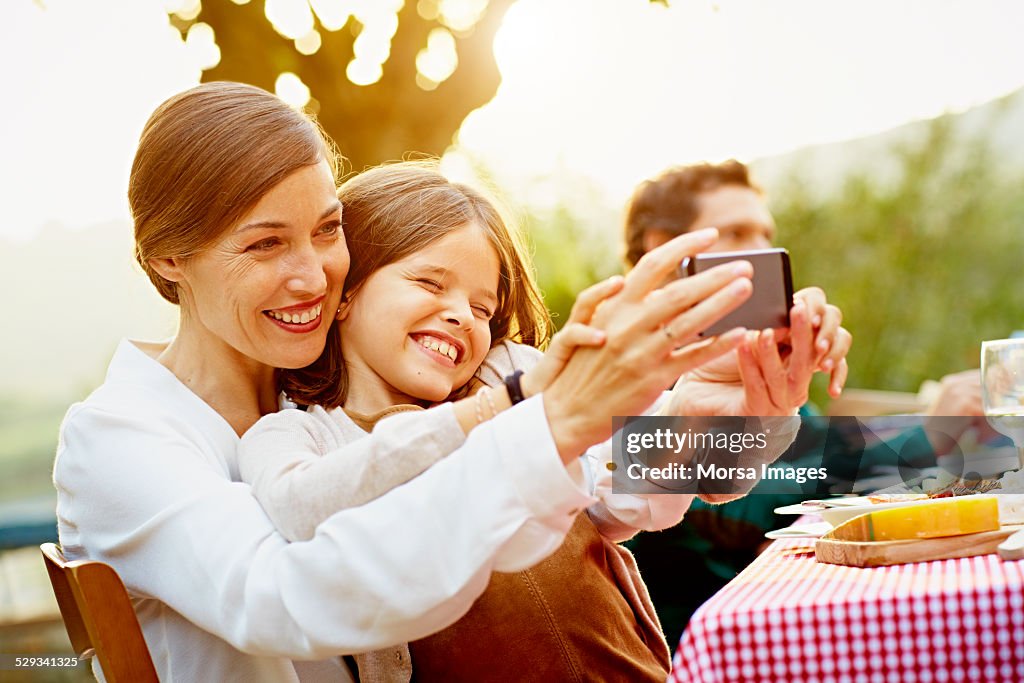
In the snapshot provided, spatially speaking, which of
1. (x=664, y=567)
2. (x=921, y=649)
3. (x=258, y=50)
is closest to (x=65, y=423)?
(x=921, y=649)

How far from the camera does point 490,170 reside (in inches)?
186

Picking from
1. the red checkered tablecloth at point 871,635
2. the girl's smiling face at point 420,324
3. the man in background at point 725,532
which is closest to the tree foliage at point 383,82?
the man in background at point 725,532

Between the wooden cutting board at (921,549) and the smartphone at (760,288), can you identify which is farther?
the wooden cutting board at (921,549)

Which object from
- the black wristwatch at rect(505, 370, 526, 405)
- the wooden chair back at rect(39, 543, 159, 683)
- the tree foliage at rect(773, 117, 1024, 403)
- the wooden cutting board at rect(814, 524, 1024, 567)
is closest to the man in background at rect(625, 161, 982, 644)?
the wooden cutting board at rect(814, 524, 1024, 567)

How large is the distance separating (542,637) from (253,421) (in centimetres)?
53

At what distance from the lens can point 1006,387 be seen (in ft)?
4.45

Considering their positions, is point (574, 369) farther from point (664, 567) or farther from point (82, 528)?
point (664, 567)

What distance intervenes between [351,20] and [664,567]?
7.20 feet

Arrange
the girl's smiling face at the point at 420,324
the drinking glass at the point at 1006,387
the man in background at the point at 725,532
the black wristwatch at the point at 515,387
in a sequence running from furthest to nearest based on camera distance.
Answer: the man in background at the point at 725,532 → the girl's smiling face at the point at 420,324 → the drinking glass at the point at 1006,387 → the black wristwatch at the point at 515,387

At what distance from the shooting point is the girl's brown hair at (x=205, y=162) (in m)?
1.41

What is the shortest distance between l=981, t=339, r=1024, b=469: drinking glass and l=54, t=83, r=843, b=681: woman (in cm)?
32

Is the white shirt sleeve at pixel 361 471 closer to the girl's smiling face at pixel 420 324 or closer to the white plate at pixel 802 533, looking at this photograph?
the girl's smiling face at pixel 420 324

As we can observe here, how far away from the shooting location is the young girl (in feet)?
4.61

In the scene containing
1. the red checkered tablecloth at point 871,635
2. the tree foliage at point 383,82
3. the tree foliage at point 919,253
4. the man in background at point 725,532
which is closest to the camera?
the red checkered tablecloth at point 871,635
